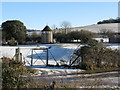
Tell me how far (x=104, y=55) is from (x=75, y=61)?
222cm

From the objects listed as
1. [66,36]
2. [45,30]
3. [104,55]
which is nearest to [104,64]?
[104,55]

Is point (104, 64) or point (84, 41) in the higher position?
point (84, 41)

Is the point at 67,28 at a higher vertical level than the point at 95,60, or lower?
higher

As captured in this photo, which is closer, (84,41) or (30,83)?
(30,83)

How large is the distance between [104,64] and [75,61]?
2183 millimetres

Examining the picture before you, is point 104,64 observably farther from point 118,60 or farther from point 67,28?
point 67,28

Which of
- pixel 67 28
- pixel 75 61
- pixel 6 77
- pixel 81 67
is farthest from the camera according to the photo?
pixel 67 28

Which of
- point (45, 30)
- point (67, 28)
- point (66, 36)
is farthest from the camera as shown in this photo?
point (67, 28)

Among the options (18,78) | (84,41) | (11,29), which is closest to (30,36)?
A: (11,29)

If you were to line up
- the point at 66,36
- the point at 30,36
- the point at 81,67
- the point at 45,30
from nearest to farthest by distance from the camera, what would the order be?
1. the point at 81,67
2. the point at 66,36
3. the point at 45,30
4. the point at 30,36

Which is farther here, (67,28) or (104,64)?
(67,28)

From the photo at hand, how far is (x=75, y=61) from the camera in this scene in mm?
15930

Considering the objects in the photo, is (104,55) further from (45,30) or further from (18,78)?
(45,30)

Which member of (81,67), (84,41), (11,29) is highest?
(11,29)
